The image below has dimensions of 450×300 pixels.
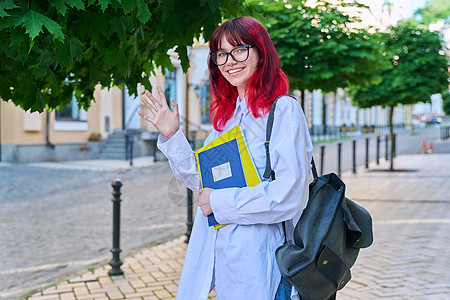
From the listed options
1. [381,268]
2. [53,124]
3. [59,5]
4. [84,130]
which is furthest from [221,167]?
[84,130]

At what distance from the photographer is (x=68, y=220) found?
7.98 meters

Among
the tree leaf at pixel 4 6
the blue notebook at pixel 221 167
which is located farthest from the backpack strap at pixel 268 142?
the tree leaf at pixel 4 6

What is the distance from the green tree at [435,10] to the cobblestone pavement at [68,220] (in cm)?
1388

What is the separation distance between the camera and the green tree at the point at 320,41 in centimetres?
714

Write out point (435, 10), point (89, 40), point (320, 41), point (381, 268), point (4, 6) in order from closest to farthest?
point (4, 6) → point (89, 40) → point (381, 268) → point (320, 41) → point (435, 10)

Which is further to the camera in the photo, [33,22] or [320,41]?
[320,41]

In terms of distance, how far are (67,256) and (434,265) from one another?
13.5ft

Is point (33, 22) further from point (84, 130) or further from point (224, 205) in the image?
point (84, 130)

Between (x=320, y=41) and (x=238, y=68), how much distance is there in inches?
218

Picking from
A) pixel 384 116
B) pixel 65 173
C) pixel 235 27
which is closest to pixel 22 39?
pixel 235 27

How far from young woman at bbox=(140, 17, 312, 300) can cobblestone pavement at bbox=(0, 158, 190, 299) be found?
1.18 feet

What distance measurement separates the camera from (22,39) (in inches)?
71.1

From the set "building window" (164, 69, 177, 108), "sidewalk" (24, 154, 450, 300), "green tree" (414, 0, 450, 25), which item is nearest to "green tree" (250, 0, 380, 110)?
"sidewalk" (24, 154, 450, 300)

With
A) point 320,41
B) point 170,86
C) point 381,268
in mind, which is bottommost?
point 381,268
